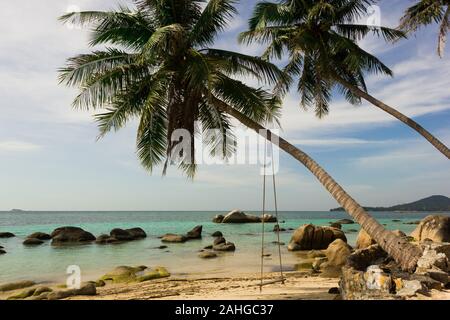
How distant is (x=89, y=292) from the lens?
1155cm

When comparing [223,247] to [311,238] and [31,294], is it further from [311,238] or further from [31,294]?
[31,294]

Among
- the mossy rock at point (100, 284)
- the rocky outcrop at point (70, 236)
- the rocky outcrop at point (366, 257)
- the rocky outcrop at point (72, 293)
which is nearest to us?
the rocky outcrop at point (366, 257)

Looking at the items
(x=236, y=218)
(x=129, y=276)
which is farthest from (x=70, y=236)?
(x=236, y=218)

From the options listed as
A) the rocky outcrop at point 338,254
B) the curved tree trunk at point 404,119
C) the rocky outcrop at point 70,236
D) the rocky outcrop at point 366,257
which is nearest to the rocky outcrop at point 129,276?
the rocky outcrop at point 338,254

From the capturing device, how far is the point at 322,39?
47.9 feet

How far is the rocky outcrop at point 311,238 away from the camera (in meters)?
22.6

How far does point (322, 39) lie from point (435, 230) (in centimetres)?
1229

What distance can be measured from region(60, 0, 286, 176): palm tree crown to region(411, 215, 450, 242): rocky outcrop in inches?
522

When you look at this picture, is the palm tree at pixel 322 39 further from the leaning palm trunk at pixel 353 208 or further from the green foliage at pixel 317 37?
the leaning palm trunk at pixel 353 208

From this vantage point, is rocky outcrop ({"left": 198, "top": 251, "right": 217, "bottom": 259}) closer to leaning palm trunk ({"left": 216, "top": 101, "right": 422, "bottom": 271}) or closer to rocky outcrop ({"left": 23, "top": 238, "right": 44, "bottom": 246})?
leaning palm trunk ({"left": 216, "top": 101, "right": 422, "bottom": 271})

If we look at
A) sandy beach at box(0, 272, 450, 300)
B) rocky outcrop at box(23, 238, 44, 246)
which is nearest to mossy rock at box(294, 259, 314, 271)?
sandy beach at box(0, 272, 450, 300)

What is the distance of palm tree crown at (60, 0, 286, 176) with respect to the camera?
10453 millimetres

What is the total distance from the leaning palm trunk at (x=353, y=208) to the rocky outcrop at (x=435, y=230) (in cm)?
1166
